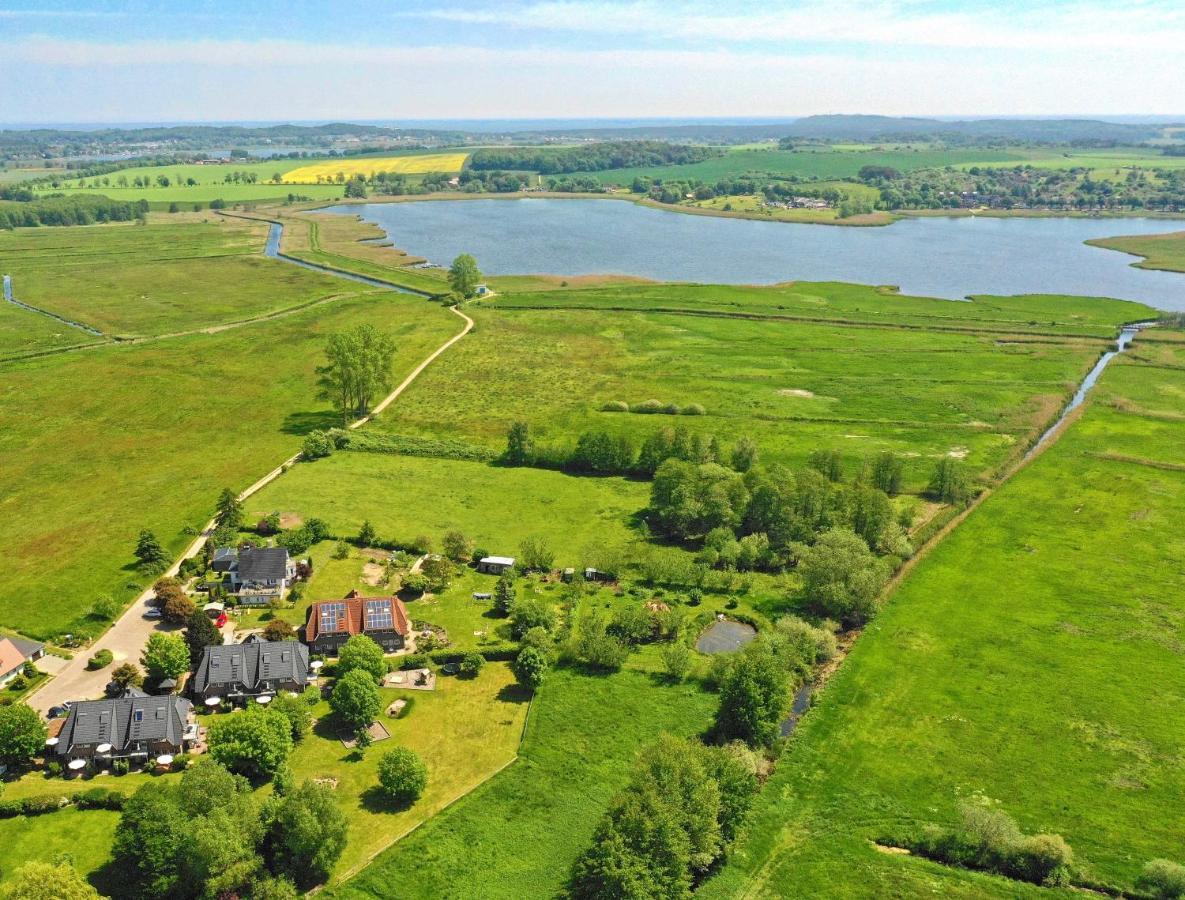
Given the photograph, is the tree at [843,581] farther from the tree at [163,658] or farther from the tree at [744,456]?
the tree at [163,658]

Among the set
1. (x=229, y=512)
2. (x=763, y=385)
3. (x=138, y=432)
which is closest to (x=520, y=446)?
(x=229, y=512)

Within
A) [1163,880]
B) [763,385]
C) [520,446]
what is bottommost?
[1163,880]

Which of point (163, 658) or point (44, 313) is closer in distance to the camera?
point (163, 658)

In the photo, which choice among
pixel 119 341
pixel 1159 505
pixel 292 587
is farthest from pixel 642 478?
pixel 119 341

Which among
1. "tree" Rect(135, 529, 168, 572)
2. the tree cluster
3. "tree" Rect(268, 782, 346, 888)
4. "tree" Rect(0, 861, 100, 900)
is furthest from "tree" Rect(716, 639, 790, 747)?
"tree" Rect(135, 529, 168, 572)

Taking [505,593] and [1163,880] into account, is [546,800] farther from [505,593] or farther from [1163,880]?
[1163,880]

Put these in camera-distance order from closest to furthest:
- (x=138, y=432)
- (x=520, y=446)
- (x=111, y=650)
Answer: (x=111, y=650)
(x=520, y=446)
(x=138, y=432)
